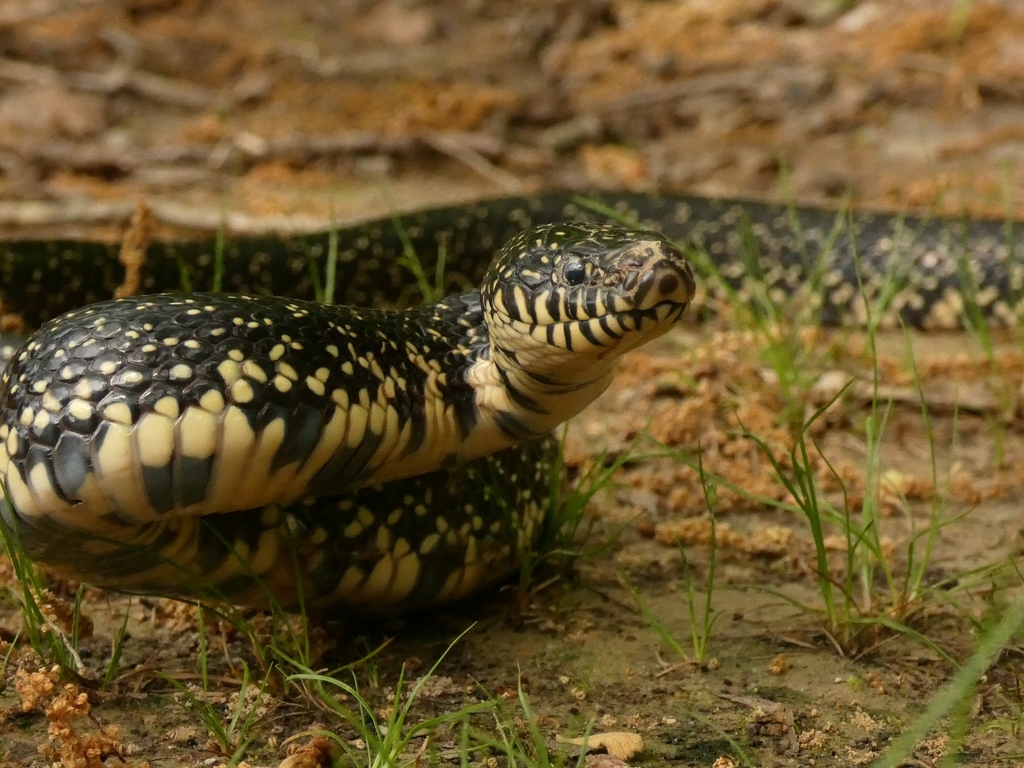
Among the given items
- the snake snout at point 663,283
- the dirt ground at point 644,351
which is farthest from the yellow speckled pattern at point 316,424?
the dirt ground at point 644,351

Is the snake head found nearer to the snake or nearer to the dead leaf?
the snake

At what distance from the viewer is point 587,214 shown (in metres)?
7.34

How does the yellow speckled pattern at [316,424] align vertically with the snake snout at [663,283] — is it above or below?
below

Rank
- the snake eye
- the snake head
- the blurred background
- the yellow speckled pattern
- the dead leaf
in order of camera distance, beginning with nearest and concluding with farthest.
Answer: the yellow speckled pattern < the dead leaf < the snake head < the snake eye < the blurred background

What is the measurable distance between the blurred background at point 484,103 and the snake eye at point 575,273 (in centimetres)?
484

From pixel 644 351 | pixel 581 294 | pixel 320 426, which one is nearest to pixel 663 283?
pixel 581 294

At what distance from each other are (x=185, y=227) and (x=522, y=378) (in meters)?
4.99

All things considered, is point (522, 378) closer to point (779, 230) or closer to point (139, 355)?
point (139, 355)

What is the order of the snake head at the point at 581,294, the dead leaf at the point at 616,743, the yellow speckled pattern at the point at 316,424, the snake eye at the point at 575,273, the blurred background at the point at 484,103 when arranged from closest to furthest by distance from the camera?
the yellow speckled pattern at the point at 316,424 → the dead leaf at the point at 616,743 → the snake head at the point at 581,294 → the snake eye at the point at 575,273 → the blurred background at the point at 484,103

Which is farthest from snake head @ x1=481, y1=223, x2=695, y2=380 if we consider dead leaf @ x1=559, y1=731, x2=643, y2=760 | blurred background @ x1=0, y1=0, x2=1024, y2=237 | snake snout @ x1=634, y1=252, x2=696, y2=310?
blurred background @ x1=0, y1=0, x2=1024, y2=237

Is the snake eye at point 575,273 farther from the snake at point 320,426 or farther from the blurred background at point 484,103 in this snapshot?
the blurred background at point 484,103

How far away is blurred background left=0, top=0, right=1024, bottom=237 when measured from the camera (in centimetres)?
878

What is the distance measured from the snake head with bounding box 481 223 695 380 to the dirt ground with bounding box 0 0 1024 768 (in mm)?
761

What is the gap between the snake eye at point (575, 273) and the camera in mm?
2975
